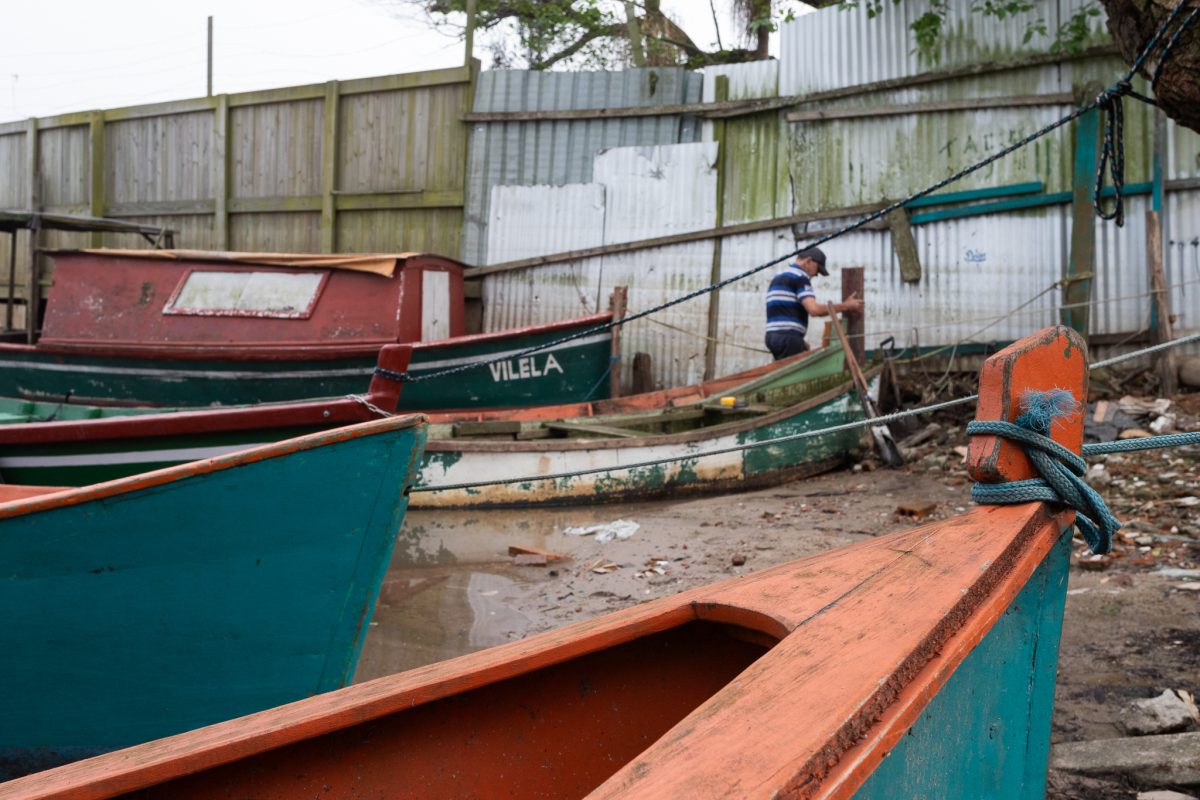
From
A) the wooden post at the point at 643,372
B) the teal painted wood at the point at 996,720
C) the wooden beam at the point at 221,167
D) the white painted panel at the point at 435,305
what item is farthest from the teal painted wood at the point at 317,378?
the teal painted wood at the point at 996,720

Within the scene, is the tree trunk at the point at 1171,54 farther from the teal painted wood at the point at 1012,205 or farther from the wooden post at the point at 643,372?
the wooden post at the point at 643,372

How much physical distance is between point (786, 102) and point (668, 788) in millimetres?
9183

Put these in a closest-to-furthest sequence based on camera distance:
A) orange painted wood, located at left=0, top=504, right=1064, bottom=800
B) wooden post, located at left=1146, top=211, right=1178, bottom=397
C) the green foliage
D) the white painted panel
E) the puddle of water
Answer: orange painted wood, located at left=0, top=504, right=1064, bottom=800 < the puddle of water < wooden post, located at left=1146, top=211, right=1178, bottom=397 < the green foliage < the white painted panel

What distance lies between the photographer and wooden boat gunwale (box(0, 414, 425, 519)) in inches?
113

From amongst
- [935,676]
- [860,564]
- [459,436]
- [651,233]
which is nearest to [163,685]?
[860,564]

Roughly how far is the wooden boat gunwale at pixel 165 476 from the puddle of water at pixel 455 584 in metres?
1.74

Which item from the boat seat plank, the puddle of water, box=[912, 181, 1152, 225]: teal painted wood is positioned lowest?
the puddle of water

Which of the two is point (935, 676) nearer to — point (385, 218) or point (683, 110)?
point (683, 110)

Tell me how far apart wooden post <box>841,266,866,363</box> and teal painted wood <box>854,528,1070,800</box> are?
21.5 ft

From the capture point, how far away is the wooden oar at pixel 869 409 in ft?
25.6

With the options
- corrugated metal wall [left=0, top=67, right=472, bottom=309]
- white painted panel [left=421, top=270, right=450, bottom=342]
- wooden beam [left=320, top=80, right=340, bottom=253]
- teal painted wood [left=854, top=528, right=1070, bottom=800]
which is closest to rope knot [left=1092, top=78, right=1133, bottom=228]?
teal painted wood [left=854, top=528, right=1070, bottom=800]

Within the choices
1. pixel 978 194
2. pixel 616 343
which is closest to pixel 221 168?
pixel 616 343

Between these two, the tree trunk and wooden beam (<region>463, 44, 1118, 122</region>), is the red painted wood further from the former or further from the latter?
the tree trunk

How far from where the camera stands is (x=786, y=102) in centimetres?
951
